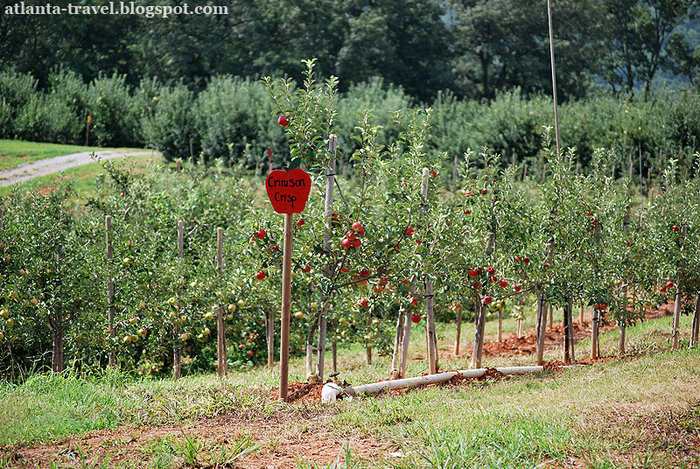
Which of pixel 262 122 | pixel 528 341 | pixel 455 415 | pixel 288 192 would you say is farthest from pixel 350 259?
pixel 262 122

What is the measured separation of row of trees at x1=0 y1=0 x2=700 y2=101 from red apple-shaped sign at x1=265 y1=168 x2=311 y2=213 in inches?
992

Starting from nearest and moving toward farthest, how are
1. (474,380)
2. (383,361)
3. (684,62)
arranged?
(474,380) < (383,361) < (684,62)

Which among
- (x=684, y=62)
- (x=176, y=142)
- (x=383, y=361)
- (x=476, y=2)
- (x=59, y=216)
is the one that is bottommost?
(x=383, y=361)

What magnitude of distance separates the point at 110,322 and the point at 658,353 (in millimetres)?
5915

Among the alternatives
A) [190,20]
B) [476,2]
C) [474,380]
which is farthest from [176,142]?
[476,2]

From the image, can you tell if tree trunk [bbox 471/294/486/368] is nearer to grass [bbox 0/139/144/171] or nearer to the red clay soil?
the red clay soil

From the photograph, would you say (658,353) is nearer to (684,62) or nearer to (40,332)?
(40,332)

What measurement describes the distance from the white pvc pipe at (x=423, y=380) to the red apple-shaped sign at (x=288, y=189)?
60.6 inches

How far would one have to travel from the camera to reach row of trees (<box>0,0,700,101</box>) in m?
29.8

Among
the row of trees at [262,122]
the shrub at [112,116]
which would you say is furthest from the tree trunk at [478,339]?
the shrub at [112,116]

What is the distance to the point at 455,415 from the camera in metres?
4.46

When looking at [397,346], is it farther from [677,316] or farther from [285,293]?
[677,316]

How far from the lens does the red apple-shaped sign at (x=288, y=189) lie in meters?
4.82

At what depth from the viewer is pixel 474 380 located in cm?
583
